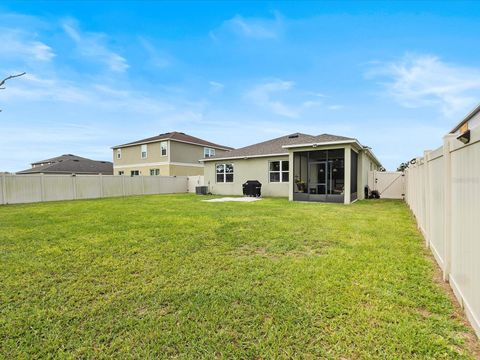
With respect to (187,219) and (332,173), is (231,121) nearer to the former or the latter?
(332,173)

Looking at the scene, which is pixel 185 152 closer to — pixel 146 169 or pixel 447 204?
pixel 146 169

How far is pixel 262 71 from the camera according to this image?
48.7 feet

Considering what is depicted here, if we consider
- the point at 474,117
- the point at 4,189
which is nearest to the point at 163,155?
the point at 4,189

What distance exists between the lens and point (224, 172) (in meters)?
20.1

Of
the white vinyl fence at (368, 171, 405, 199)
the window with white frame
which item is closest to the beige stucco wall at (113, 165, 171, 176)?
the window with white frame

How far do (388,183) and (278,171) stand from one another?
7.25 meters

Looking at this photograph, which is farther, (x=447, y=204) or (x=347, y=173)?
(x=347, y=173)

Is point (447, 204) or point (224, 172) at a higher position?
point (224, 172)

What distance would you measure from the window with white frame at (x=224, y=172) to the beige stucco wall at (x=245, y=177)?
0.31 metres

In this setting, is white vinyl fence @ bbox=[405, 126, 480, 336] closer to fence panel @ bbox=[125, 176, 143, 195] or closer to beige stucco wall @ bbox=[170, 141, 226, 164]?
fence panel @ bbox=[125, 176, 143, 195]

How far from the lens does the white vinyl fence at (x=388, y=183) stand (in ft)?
53.5

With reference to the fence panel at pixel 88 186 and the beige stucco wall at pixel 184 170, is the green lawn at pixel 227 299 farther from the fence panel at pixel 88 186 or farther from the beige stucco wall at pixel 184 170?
the beige stucco wall at pixel 184 170

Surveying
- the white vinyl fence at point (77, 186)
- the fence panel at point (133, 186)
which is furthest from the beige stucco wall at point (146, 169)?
the fence panel at point (133, 186)

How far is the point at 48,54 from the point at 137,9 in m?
4.61
